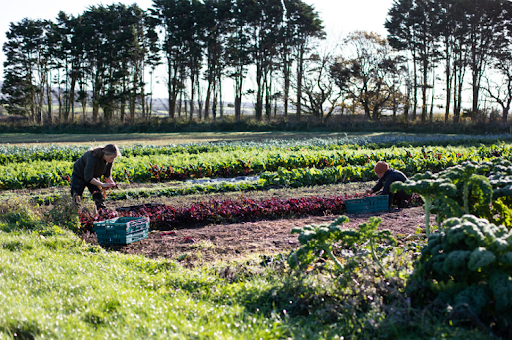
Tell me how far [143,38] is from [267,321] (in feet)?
162

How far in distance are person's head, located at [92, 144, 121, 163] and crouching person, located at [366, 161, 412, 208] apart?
16.8 ft

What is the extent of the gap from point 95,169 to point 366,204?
541cm

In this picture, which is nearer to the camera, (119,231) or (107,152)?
(119,231)

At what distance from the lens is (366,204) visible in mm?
8008

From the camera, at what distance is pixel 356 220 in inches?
282


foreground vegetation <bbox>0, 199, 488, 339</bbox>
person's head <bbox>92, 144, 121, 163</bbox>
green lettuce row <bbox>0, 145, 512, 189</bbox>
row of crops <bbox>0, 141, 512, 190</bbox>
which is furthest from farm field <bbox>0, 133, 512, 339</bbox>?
green lettuce row <bbox>0, 145, 512, 189</bbox>

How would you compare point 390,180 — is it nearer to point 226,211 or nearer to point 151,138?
point 226,211

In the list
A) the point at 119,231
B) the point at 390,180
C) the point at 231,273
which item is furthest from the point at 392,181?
the point at 119,231

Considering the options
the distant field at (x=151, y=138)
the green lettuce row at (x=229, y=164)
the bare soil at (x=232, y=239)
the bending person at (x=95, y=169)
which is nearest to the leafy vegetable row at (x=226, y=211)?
the bare soil at (x=232, y=239)

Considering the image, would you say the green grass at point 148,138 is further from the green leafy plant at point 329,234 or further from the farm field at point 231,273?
the green leafy plant at point 329,234

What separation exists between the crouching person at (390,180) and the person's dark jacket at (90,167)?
17.6ft

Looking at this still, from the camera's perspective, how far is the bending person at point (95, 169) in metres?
7.14

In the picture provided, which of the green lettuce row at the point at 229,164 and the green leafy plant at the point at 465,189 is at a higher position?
the green leafy plant at the point at 465,189

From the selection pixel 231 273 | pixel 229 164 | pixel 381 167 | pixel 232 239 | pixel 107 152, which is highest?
pixel 107 152
